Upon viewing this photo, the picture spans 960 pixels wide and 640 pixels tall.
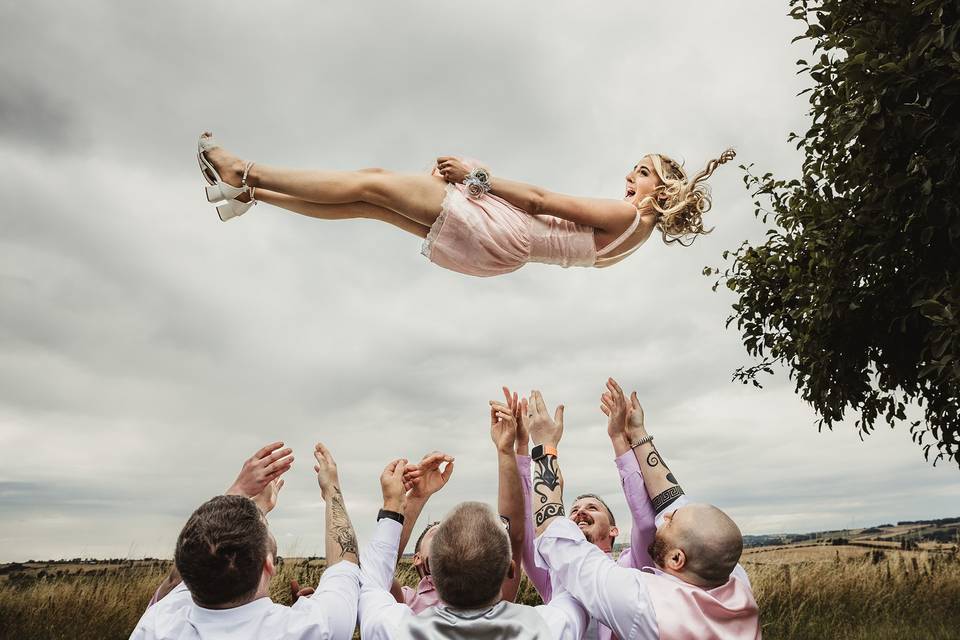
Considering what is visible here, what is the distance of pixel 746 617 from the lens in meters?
3.14

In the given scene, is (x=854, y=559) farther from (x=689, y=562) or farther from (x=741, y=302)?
(x=689, y=562)

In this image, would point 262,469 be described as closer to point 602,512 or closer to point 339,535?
point 339,535

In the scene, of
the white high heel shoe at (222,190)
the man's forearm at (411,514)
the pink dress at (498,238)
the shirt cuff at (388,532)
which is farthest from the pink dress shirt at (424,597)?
the white high heel shoe at (222,190)

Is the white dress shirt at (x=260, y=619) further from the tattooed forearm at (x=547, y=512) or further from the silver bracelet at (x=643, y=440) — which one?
the silver bracelet at (x=643, y=440)

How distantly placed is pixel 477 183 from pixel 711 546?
2.36 metres

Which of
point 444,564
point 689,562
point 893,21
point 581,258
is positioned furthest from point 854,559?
point 444,564

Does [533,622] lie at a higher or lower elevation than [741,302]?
lower

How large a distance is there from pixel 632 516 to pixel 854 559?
8.22 meters

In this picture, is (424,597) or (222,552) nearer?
(222,552)

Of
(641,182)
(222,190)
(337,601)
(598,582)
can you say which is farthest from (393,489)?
(641,182)

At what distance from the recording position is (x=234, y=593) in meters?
2.89

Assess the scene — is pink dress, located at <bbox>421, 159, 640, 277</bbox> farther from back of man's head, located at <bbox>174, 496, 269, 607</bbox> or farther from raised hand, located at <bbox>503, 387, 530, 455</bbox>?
back of man's head, located at <bbox>174, 496, 269, 607</bbox>

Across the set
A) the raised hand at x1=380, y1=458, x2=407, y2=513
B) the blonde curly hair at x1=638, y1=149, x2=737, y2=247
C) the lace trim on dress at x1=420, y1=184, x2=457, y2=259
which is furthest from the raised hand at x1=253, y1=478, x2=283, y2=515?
the blonde curly hair at x1=638, y1=149, x2=737, y2=247

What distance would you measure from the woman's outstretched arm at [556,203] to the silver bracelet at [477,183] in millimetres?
38
